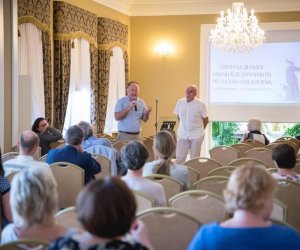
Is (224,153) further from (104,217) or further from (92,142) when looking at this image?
(104,217)

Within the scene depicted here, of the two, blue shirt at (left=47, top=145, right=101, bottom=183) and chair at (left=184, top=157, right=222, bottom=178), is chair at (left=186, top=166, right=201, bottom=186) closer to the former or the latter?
chair at (left=184, top=157, right=222, bottom=178)

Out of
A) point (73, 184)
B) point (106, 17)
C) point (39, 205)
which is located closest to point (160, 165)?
point (73, 184)

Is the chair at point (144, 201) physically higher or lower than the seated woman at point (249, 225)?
lower

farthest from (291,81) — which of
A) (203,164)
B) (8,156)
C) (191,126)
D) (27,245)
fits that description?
(27,245)

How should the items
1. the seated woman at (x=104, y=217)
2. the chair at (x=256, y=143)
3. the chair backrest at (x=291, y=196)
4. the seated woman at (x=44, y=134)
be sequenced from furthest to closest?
1. the chair at (x=256, y=143)
2. the seated woman at (x=44, y=134)
3. the chair backrest at (x=291, y=196)
4. the seated woman at (x=104, y=217)

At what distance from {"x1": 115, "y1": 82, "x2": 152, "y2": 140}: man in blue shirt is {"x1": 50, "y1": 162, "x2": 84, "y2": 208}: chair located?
331 cm

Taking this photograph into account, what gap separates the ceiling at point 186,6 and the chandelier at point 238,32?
140 cm

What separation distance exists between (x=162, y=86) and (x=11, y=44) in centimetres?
509

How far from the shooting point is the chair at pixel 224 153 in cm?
639

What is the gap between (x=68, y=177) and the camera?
436 cm

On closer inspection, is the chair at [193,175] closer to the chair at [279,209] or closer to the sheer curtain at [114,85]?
the chair at [279,209]

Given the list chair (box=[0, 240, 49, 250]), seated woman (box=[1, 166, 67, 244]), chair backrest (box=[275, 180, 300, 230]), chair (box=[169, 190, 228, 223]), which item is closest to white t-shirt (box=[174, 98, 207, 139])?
chair backrest (box=[275, 180, 300, 230])

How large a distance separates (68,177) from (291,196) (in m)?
1.91

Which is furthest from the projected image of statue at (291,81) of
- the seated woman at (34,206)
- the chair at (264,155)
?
the seated woman at (34,206)
